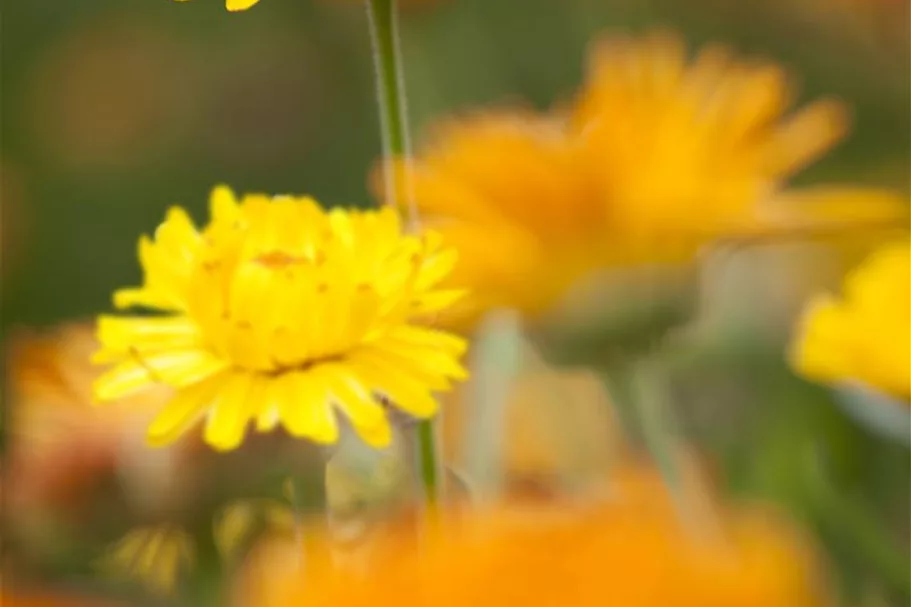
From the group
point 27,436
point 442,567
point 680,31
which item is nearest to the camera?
point 442,567

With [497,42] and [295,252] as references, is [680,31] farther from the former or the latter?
[295,252]

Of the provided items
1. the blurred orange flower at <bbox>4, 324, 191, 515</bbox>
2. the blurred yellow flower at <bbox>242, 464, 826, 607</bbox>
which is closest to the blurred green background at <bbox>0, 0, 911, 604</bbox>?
the blurred orange flower at <bbox>4, 324, 191, 515</bbox>

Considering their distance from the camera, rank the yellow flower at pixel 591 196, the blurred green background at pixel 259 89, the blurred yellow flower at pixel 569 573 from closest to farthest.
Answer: the blurred yellow flower at pixel 569 573 < the yellow flower at pixel 591 196 < the blurred green background at pixel 259 89

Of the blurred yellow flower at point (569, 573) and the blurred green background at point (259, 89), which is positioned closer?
the blurred yellow flower at point (569, 573)

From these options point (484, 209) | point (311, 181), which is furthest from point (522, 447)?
point (311, 181)

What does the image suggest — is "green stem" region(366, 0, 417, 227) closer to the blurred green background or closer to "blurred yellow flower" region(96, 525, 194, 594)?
"blurred yellow flower" region(96, 525, 194, 594)

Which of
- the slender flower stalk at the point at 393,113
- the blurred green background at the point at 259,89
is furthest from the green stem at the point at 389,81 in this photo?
the blurred green background at the point at 259,89

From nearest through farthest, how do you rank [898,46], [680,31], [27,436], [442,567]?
[442,567], [27,436], [898,46], [680,31]

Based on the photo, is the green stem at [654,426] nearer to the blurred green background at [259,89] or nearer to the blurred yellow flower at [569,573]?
the blurred yellow flower at [569,573]
